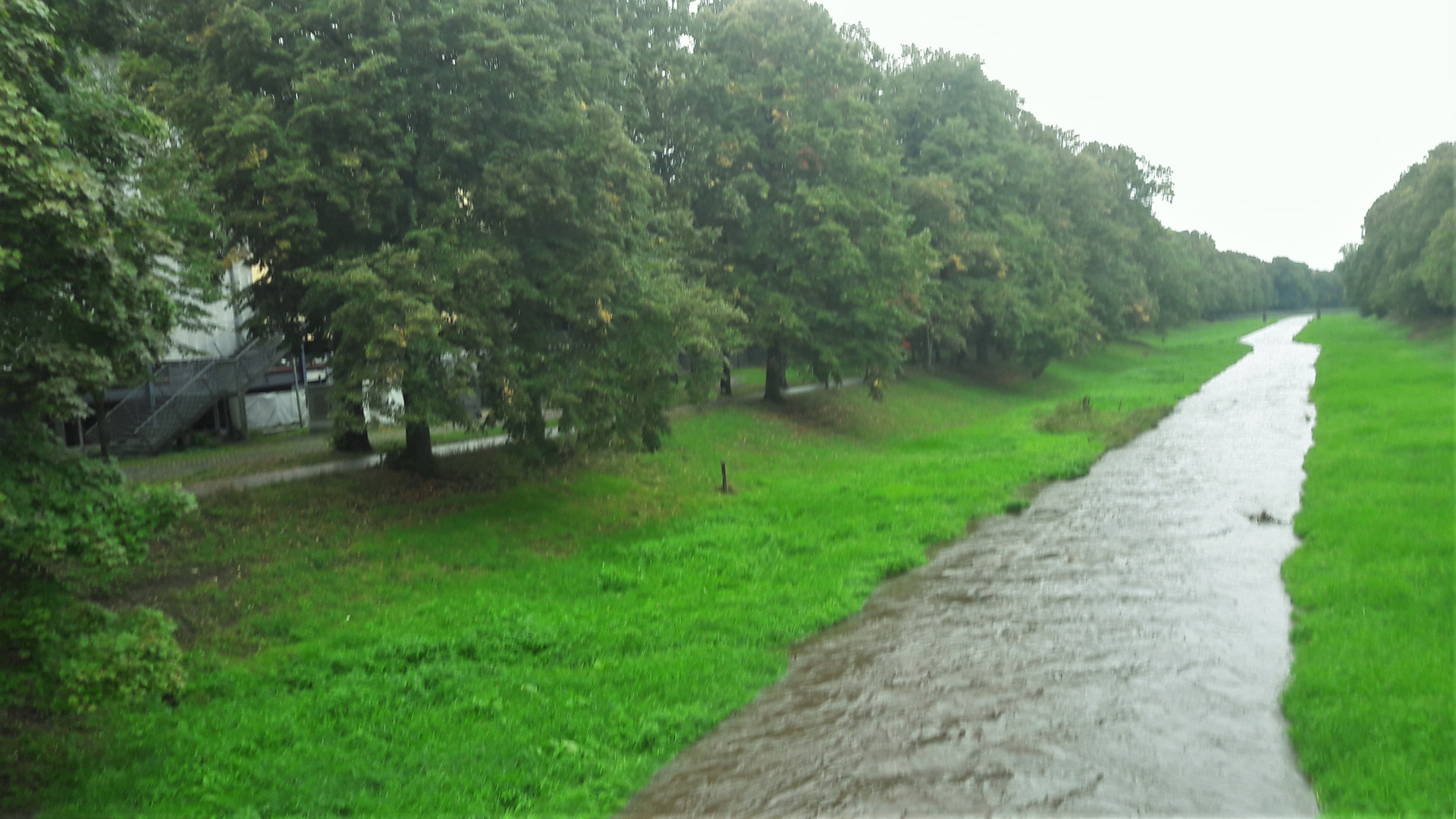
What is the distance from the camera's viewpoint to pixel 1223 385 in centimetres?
4853

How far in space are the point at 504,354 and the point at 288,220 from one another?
3.60 m

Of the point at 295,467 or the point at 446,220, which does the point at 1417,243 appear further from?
the point at 295,467

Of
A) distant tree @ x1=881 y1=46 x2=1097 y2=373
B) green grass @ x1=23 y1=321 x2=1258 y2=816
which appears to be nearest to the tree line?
distant tree @ x1=881 y1=46 x2=1097 y2=373

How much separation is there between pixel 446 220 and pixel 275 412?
559 inches

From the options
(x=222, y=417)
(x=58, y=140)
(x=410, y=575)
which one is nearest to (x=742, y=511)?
(x=410, y=575)

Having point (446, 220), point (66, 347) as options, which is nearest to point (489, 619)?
point (66, 347)

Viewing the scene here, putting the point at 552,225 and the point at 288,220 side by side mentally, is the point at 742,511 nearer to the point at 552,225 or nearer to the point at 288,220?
the point at 552,225

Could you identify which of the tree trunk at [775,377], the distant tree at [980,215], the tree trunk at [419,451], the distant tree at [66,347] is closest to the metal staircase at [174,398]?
the tree trunk at [419,451]

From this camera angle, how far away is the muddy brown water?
27.3 ft

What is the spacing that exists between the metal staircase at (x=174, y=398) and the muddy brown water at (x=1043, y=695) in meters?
16.2

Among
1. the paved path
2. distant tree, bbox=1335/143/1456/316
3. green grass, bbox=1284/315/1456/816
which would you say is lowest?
green grass, bbox=1284/315/1456/816

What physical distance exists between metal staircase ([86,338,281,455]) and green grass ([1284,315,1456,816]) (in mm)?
20283

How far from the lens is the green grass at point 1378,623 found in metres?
7.74

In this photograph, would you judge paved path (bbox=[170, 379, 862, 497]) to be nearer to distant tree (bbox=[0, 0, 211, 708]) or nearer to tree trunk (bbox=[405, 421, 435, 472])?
tree trunk (bbox=[405, 421, 435, 472])
